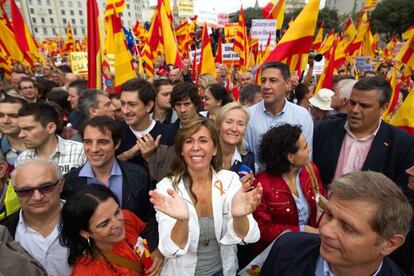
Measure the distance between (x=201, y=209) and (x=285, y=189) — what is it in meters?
0.71

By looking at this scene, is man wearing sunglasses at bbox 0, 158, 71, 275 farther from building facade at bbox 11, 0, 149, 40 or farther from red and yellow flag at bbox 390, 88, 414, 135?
building facade at bbox 11, 0, 149, 40

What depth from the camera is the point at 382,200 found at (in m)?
1.31

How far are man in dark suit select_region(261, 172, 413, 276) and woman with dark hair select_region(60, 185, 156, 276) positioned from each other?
120 cm

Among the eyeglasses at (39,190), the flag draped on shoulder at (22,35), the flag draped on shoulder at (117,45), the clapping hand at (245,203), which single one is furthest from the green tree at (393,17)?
the eyeglasses at (39,190)

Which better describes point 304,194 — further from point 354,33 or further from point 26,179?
point 354,33

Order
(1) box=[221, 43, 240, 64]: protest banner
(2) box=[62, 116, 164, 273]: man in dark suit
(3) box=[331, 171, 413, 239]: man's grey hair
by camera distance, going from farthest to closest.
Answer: (1) box=[221, 43, 240, 64]: protest banner, (2) box=[62, 116, 164, 273]: man in dark suit, (3) box=[331, 171, 413, 239]: man's grey hair

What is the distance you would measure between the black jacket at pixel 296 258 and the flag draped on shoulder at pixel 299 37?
3.35 meters

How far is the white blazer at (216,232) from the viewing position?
1.83m

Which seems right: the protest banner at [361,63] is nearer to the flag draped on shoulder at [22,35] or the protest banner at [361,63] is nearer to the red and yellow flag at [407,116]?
the red and yellow flag at [407,116]

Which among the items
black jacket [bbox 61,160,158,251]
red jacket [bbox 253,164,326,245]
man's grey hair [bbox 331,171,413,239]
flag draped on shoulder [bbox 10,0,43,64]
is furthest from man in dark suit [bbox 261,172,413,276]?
flag draped on shoulder [bbox 10,0,43,64]

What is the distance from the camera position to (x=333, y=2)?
211 ft

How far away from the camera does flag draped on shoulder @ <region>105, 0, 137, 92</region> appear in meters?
4.78

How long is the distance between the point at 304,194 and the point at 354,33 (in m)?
8.86

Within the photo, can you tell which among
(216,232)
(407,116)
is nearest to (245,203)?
(216,232)
